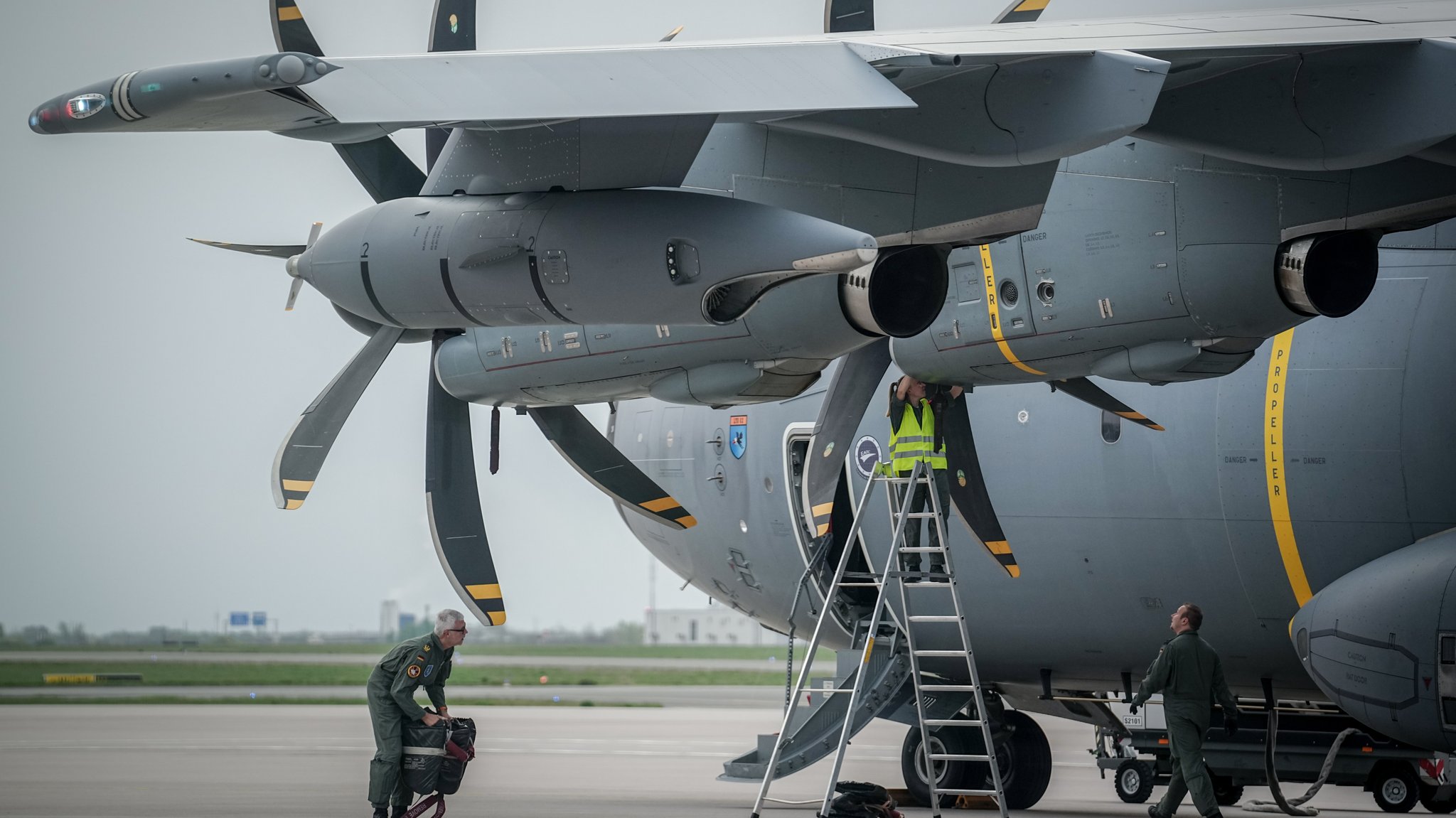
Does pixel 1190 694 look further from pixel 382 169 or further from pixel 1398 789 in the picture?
pixel 382 169

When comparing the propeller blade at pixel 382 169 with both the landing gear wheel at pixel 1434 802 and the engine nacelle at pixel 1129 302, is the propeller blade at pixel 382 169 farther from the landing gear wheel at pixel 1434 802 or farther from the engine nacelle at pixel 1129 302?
the landing gear wheel at pixel 1434 802

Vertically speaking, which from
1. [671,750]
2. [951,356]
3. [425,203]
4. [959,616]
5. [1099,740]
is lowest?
[671,750]

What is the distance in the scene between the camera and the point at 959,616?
33.7 feet

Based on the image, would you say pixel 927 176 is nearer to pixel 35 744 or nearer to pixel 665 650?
pixel 35 744

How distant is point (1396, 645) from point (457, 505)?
19.4 ft

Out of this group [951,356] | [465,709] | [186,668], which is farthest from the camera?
[186,668]

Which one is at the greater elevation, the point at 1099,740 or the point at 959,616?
the point at 959,616

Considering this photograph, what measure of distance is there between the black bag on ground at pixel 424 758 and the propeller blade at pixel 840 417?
282 cm

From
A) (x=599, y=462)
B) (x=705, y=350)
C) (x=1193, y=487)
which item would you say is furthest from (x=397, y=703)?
(x=1193, y=487)

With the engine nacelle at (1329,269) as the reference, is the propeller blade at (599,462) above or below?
below

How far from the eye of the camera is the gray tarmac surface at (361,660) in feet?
138

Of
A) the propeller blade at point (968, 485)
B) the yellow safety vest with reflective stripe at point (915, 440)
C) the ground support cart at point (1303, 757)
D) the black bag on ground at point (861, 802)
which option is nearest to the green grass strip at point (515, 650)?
the ground support cart at point (1303, 757)

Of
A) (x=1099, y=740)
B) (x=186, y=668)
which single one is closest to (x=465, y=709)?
(x=186, y=668)

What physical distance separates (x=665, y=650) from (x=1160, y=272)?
68004 millimetres
